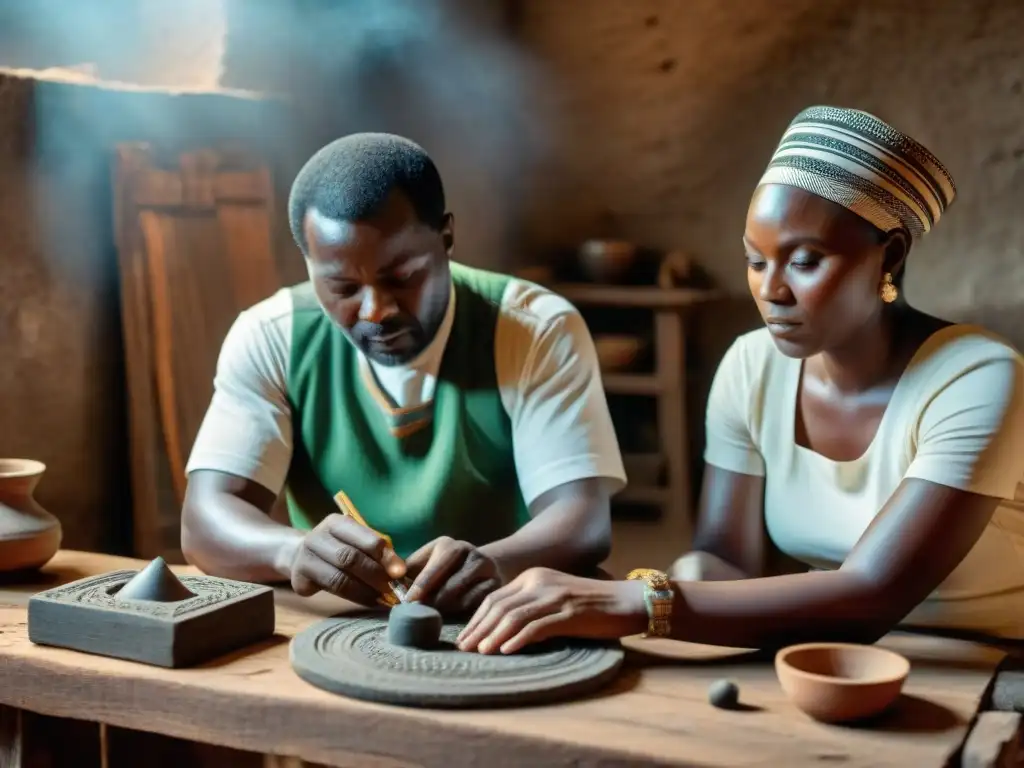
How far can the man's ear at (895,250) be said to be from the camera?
1963 mm

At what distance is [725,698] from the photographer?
1.62 metres

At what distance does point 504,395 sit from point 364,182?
1.59 ft

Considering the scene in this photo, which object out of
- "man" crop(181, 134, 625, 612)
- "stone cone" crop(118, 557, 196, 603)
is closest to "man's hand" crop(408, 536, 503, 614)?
"man" crop(181, 134, 625, 612)

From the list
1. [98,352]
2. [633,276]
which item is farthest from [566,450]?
[633,276]

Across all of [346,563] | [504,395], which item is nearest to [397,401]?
[504,395]

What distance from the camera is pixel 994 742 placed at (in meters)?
1.53

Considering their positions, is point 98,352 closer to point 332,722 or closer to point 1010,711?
point 332,722

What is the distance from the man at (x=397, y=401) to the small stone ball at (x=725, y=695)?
53cm

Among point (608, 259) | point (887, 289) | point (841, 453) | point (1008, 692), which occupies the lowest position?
point (1008, 692)

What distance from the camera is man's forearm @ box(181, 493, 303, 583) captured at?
212cm

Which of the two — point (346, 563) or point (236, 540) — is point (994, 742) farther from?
point (236, 540)

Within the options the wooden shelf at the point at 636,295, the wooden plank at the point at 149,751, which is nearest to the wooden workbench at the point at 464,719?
the wooden plank at the point at 149,751

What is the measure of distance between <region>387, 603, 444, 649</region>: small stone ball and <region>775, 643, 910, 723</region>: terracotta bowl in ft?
1.62

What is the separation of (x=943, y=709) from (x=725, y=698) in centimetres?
30
